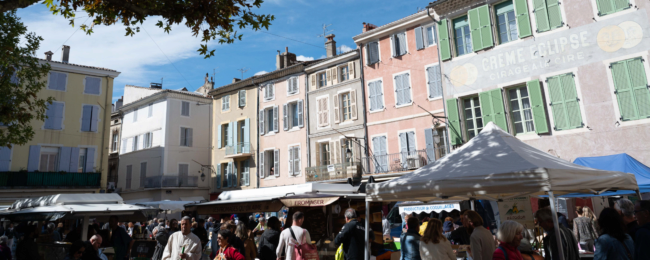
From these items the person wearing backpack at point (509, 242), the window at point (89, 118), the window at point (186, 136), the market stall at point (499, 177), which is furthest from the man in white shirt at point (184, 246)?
the window at point (186, 136)

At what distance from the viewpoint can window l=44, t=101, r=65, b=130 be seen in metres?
24.9

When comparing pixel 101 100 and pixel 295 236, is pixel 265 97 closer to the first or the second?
pixel 101 100

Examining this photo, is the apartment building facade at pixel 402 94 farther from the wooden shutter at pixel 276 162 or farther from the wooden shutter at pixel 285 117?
the wooden shutter at pixel 276 162

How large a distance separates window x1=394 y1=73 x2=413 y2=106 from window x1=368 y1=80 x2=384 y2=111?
0.91 metres

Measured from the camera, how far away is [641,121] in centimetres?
1374

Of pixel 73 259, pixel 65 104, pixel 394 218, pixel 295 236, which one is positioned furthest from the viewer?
pixel 65 104

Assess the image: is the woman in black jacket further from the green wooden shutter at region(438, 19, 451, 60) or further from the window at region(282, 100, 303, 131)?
the window at region(282, 100, 303, 131)

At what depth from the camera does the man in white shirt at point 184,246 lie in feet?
21.6

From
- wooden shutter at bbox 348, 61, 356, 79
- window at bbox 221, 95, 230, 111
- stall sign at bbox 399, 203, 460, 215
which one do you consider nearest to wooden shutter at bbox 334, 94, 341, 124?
wooden shutter at bbox 348, 61, 356, 79

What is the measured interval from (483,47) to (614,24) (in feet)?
14.9

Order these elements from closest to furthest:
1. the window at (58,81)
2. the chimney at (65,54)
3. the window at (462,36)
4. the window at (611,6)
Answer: the window at (611,6)
the window at (462,36)
the window at (58,81)
the chimney at (65,54)

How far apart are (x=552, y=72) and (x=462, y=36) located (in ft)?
14.0

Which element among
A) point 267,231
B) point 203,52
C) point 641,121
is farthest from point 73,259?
point 641,121

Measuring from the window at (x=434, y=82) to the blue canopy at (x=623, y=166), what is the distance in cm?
747
